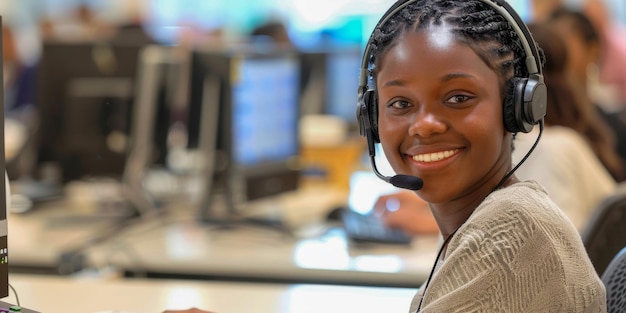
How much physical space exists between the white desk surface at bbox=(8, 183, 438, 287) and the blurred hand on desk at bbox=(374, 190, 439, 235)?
0.05 metres

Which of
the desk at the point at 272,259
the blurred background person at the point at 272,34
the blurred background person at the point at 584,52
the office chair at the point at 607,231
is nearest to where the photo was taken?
the office chair at the point at 607,231

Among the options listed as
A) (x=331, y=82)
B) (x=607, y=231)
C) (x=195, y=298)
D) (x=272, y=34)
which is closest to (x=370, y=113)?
(x=607, y=231)

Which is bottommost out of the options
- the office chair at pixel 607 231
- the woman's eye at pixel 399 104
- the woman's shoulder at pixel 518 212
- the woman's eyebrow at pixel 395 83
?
the office chair at pixel 607 231

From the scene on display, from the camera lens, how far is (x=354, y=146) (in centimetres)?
370

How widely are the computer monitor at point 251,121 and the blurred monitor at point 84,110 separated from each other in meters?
0.26

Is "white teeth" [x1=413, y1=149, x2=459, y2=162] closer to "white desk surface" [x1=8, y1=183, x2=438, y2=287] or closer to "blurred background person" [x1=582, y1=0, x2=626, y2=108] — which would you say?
"white desk surface" [x1=8, y1=183, x2=438, y2=287]

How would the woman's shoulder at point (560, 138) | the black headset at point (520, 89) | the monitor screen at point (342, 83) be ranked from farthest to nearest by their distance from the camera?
the monitor screen at point (342, 83) < the woman's shoulder at point (560, 138) < the black headset at point (520, 89)

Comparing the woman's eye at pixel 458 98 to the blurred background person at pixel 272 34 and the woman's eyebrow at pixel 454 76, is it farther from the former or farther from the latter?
the blurred background person at pixel 272 34

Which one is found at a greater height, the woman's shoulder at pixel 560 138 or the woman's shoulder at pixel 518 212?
the woman's shoulder at pixel 560 138

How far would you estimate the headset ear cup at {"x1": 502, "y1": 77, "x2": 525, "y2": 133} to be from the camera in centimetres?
103

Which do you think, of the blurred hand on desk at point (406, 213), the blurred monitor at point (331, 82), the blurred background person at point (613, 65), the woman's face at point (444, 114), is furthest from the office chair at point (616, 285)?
the blurred background person at point (613, 65)

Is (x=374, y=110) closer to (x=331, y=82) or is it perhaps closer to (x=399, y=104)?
(x=399, y=104)

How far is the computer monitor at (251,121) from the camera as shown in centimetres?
285

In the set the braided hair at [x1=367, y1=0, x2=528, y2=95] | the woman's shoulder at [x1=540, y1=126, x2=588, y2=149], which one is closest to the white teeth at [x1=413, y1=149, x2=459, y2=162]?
the braided hair at [x1=367, y1=0, x2=528, y2=95]
